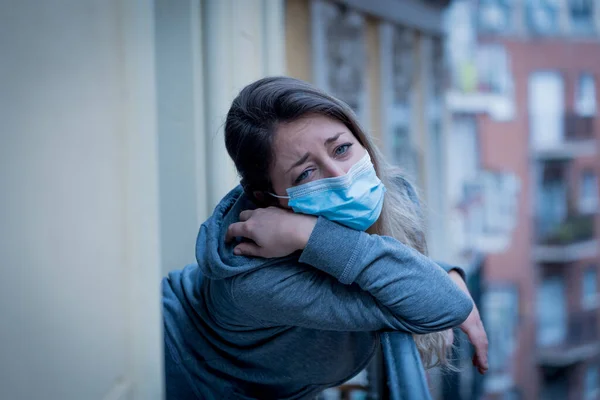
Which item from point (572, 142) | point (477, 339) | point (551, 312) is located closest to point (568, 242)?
point (551, 312)

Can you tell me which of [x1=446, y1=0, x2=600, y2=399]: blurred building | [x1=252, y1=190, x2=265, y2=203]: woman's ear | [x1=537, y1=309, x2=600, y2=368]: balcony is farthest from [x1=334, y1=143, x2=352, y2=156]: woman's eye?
[x1=537, y1=309, x2=600, y2=368]: balcony

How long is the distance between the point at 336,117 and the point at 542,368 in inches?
402

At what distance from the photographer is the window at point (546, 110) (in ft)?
30.3

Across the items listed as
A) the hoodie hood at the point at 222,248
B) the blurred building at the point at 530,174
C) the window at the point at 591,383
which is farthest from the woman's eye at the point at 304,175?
the window at the point at 591,383

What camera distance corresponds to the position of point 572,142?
951 cm

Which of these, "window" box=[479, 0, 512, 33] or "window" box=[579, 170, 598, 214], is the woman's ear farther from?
"window" box=[579, 170, 598, 214]

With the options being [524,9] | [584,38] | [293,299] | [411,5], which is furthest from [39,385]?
[584,38]

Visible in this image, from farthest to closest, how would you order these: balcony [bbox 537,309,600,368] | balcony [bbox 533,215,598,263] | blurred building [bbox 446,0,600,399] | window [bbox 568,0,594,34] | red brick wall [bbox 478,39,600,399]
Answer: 1. balcony [bbox 537,309,600,368]
2. balcony [bbox 533,215,598,263]
3. window [bbox 568,0,594,34]
4. red brick wall [bbox 478,39,600,399]
5. blurred building [bbox 446,0,600,399]

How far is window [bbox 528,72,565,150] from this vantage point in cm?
923

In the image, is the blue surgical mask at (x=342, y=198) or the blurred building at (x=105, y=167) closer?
the blurred building at (x=105, y=167)

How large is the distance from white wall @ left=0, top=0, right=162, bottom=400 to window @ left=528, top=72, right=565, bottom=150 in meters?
8.98

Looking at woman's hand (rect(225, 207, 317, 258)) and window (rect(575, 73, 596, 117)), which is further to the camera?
window (rect(575, 73, 596, 117))

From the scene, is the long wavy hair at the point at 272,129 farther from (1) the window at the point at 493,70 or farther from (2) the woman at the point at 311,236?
(1) the window at the point at 493,70

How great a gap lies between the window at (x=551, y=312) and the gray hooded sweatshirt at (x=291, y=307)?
30.4 ft
